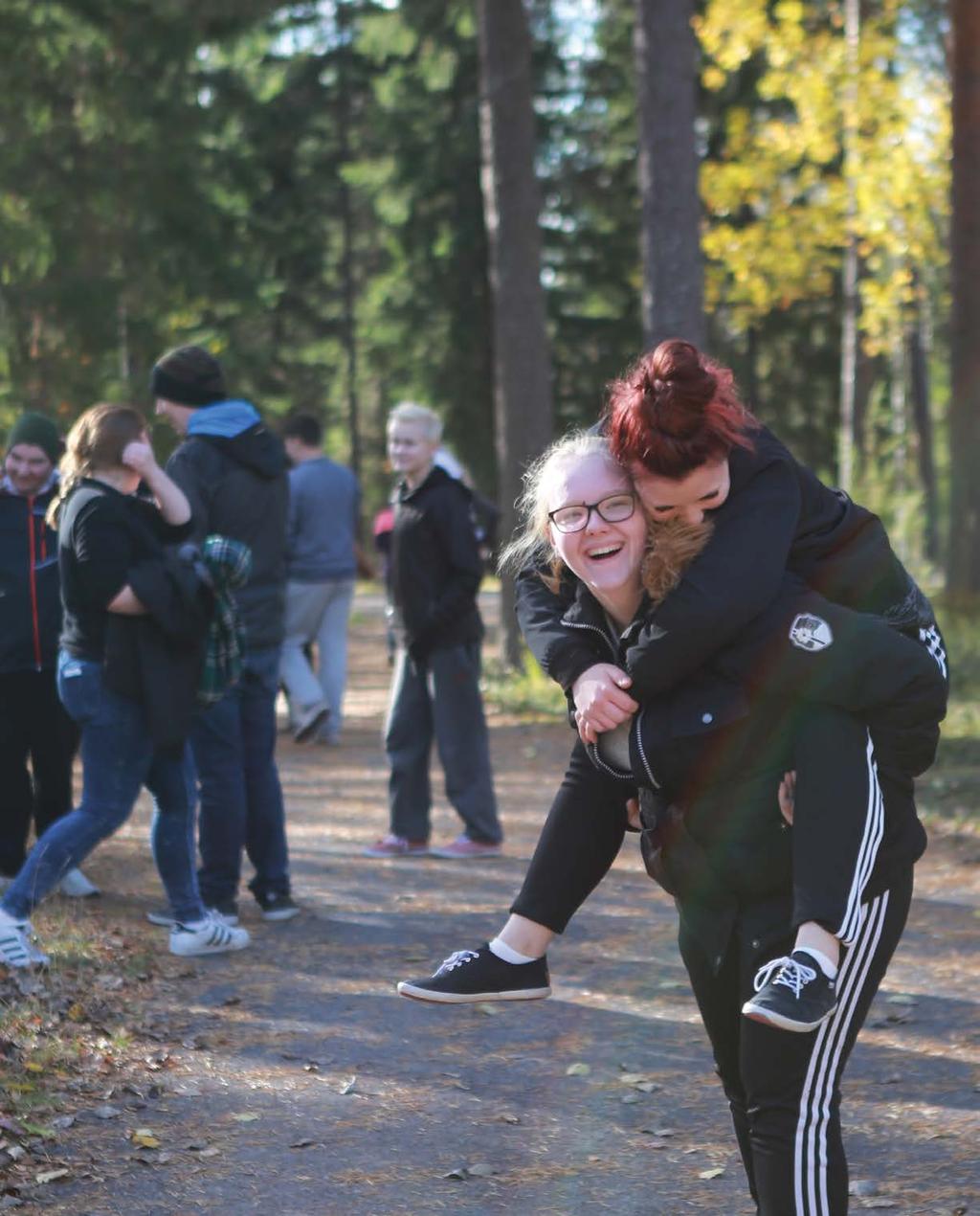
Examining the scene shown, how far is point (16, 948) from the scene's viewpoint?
6207mm

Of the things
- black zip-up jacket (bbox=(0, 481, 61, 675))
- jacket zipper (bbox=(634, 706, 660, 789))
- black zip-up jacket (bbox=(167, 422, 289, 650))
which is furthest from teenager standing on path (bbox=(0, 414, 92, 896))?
jacket zipper (bbox=(634, 706, 660, 789))

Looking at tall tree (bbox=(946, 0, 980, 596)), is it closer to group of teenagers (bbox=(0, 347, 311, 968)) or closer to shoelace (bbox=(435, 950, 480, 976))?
group of teenagers (bbox=(0, 347, 311, 968))

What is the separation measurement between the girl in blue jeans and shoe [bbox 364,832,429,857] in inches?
96.4

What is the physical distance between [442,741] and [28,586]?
2390 millimetres

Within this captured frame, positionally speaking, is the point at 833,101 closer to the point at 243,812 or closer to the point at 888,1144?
the point at 243,812

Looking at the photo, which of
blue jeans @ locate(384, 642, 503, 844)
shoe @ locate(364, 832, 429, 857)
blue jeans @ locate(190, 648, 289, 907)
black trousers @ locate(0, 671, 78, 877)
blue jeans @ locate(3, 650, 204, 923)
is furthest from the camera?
shoe @ locate(364, 832, 429, 857)

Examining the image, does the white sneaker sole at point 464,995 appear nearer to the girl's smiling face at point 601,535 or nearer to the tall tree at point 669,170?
the girl's smiling face at point 601,535

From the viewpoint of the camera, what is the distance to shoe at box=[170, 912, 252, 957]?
22.4 ft

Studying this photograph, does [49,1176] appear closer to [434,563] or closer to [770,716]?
[770,716]

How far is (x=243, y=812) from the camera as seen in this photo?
7.28 meters

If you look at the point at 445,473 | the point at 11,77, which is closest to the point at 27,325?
the point at 11,77

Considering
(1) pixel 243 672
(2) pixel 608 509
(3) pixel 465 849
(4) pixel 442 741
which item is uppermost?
(2) pixel 608 509

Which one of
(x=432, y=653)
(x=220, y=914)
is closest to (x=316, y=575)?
(x=432, y=653)

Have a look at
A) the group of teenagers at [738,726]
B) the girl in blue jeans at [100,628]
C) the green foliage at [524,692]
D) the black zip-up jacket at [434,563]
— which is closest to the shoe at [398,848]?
the black zip-up jacket at [434,563]
